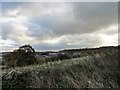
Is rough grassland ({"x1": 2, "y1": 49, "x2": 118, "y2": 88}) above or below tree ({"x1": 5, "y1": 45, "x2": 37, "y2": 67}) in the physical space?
below

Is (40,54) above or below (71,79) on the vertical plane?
above

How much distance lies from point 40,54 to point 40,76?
1.98 m

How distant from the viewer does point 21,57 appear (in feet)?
32.3

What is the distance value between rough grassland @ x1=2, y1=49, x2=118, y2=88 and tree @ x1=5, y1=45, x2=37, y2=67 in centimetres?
65

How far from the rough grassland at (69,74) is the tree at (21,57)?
0.65m

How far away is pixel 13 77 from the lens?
8.41 m

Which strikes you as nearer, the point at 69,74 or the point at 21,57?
the point at 69,74

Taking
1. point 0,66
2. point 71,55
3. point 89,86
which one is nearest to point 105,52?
point 71,55

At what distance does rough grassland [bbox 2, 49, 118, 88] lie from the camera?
8.47 meters

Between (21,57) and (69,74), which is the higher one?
(21,57)

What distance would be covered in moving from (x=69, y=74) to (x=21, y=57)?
1807 mm

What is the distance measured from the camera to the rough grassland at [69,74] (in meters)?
8.47

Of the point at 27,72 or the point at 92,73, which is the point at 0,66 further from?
the point at 92,73

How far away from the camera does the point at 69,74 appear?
31.0 feet
